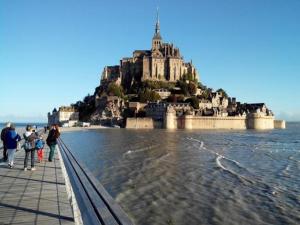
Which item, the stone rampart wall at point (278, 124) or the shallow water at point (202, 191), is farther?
the stone rampart wall at point (278, 124)

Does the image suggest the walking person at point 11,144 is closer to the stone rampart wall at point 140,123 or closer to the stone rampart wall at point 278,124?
the stone rampart wall at point 140,123

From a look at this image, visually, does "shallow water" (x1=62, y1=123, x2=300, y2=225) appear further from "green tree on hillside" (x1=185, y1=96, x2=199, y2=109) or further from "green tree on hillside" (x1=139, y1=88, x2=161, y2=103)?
"green tree on hillside" (x1=185, y1=96, x2=199, y2=109)

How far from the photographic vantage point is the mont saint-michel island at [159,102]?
91.8m

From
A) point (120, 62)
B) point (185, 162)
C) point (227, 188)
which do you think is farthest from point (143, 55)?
point (227, 188)

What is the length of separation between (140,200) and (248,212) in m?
3.26

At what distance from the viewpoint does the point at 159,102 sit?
94.5 meters

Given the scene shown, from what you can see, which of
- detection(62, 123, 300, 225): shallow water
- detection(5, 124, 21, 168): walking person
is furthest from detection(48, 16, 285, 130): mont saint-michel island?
detection(5, 124, 21, 168): walking person

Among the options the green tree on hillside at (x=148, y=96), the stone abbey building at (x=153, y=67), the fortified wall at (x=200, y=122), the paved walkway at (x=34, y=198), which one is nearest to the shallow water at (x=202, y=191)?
the paved walkway at (x=34, y=198)

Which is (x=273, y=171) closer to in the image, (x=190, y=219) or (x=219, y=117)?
(x=190, y=219)

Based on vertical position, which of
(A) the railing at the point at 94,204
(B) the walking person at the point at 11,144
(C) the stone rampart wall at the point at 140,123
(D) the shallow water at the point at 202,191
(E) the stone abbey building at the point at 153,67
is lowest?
(D) the shallow water at the point at 202,191

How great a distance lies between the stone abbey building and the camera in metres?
105

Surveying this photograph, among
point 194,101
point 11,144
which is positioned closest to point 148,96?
point 194,101

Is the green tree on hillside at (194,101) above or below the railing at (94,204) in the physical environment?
above

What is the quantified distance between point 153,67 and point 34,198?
98.0m
